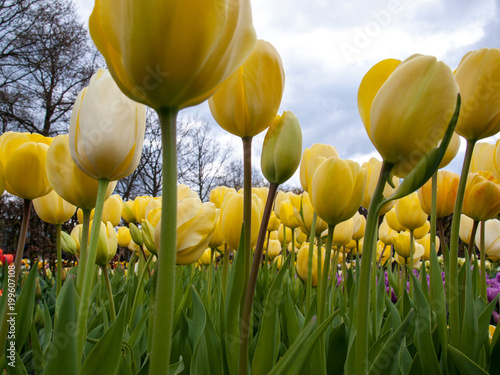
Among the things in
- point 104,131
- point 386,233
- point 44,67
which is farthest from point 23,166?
point 44,67

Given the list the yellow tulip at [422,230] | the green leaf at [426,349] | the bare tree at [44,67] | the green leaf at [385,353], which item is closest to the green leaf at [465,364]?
the green leaf at [426,349]

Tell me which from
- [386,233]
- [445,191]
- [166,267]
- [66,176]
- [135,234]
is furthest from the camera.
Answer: [386,233]

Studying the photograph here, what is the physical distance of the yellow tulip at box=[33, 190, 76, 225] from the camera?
872mm

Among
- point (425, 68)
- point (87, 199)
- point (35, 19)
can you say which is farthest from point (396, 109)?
point (35, 19)

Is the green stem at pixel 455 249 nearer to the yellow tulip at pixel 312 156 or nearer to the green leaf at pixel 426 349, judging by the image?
the green leaf at pixel 426 349

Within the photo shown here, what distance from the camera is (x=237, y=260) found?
1.78 feet

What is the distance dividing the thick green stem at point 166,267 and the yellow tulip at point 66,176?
40 cm

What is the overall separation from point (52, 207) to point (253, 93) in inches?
24.3

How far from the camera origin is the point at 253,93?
56cm

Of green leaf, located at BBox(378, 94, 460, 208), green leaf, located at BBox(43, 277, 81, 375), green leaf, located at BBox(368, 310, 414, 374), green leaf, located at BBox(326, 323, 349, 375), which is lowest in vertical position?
green leaf, located at BBox(326, 323, 349, 375)

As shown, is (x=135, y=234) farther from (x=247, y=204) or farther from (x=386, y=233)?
(x=386, y=233)

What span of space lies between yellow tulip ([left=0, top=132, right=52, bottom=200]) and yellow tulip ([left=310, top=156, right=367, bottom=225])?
560 millimetres

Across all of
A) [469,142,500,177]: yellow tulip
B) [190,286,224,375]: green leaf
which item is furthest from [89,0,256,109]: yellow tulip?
[469,142,500,177]: yellow tulip

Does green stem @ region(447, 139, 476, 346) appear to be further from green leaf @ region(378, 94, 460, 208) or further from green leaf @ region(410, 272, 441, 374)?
green leaf @ region(378, 94, 460, 208)
